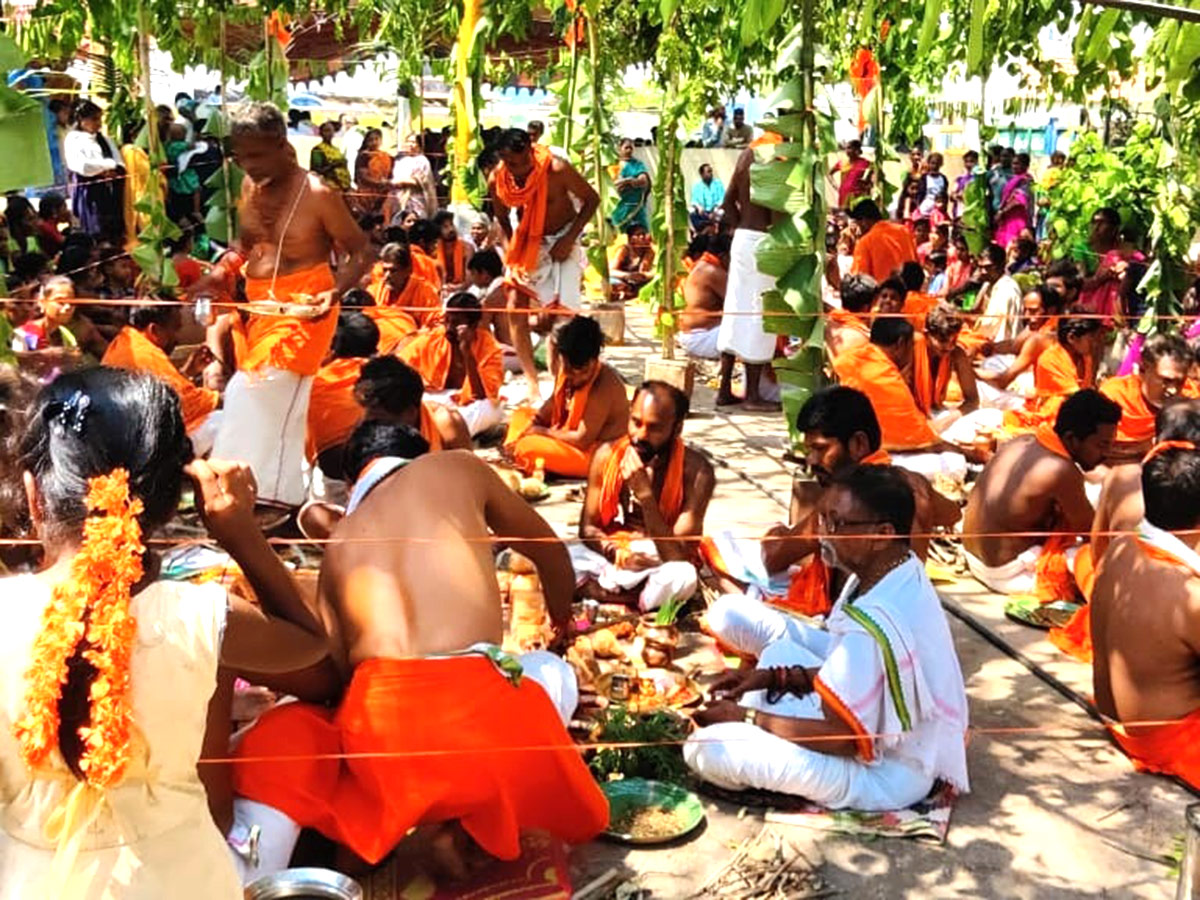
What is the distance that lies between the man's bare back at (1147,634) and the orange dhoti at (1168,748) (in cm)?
3

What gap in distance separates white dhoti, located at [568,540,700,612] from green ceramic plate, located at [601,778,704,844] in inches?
46.6

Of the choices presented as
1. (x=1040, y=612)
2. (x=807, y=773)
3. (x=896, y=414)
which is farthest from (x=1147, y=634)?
(x=896, y=414)

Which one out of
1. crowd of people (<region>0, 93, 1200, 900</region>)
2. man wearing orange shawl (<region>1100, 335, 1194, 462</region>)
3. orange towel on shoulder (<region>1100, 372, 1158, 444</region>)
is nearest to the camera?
crowd of people (<region>0, 93, 1200, 900</region>)

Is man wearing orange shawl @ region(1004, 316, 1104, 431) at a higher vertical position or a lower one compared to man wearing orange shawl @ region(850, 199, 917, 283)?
lower

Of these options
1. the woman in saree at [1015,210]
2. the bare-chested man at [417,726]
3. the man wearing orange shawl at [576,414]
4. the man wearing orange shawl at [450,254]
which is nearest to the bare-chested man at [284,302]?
the man wearing orange shawl at [576,414]

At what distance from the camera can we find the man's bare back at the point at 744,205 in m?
7.64

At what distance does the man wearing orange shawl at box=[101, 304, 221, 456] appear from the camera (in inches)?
223

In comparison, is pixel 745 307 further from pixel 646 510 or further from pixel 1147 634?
pixel 1147 634

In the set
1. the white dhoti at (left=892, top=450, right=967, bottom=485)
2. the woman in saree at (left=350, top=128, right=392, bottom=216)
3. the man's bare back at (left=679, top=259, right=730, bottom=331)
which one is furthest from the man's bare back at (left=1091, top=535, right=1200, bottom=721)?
the woman in saree at (left=350, top=128, right=392, bottom=216)

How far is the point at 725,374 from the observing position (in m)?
8.09

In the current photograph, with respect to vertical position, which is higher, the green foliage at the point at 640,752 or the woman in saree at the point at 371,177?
the woman in saree at the point at 371,177

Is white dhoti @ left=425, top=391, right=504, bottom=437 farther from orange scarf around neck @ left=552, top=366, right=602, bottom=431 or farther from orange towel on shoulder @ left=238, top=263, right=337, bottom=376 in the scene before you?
orange towel on shoulder @ left=238, top=263, right=337, bottom=376

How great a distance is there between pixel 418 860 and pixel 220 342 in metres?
3.85

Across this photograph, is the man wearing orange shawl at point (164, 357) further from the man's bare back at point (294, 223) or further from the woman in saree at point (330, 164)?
the woman in saree at point (330, 164)
